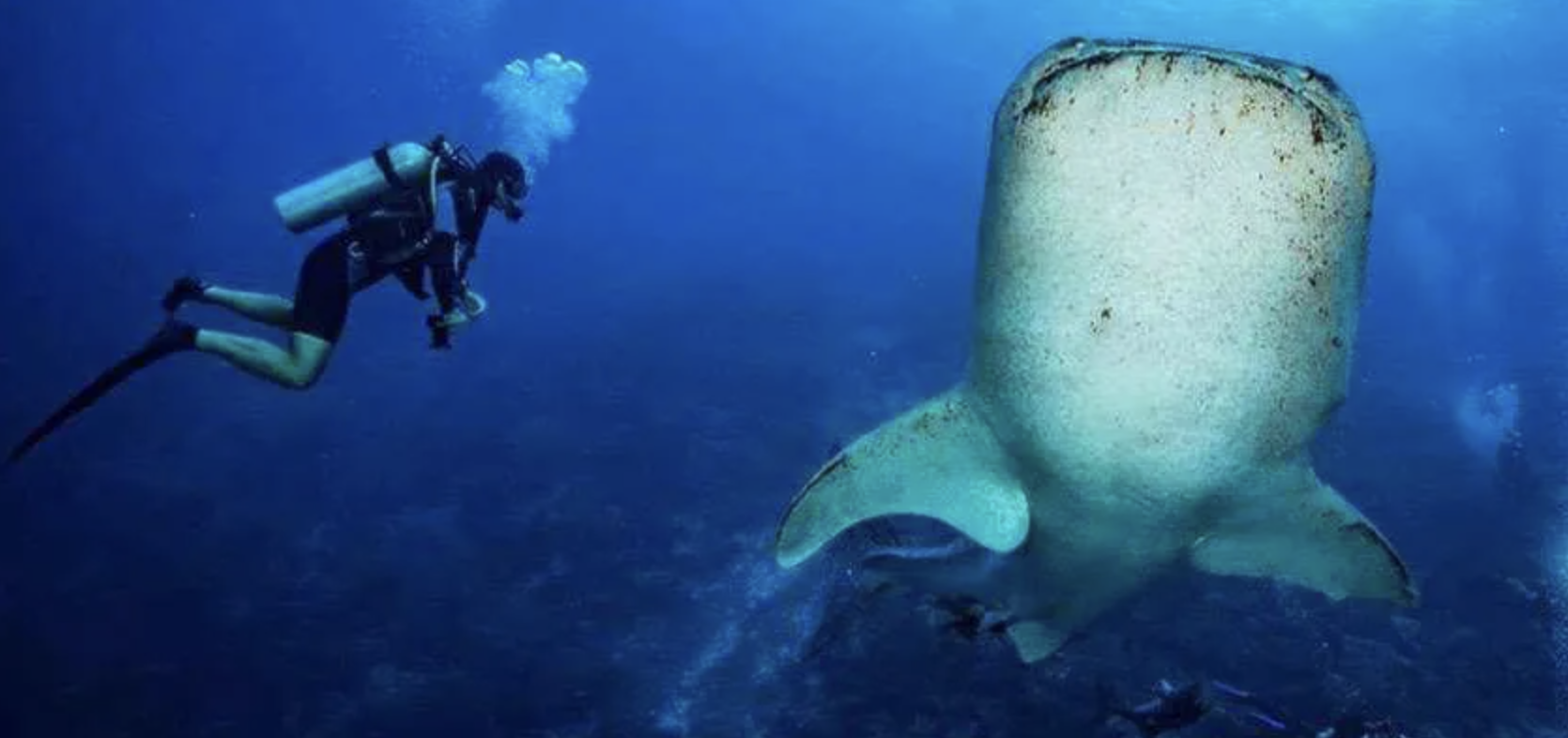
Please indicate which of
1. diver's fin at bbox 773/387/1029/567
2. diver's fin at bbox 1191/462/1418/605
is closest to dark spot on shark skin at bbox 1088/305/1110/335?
diver's fin at bbox 773/387/1029/567

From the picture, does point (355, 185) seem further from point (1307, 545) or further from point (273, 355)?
point (1307, 545)

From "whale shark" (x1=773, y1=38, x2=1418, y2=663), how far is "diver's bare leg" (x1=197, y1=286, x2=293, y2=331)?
4.71m

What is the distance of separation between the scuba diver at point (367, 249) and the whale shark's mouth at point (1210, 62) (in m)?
5.03

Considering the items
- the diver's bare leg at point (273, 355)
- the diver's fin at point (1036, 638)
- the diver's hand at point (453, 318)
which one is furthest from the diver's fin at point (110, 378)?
the diver's fin at point (1036, 638)

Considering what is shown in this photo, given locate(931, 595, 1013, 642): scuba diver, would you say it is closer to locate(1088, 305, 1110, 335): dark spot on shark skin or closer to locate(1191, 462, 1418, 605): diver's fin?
locate(1191, 462, 1418, 605): diver's fin

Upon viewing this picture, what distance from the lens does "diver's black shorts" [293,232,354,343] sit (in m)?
6.64

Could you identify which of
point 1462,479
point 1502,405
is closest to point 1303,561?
point 1462,479

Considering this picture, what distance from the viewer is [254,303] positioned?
23.5 ft

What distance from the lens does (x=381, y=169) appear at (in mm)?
6461

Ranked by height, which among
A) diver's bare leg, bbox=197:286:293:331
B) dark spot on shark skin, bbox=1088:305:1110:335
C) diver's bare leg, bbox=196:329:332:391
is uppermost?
diver's bare leg, bbox=197:286:293:331

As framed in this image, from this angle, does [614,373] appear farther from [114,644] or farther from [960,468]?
[960,468]

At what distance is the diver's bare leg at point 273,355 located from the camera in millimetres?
6734

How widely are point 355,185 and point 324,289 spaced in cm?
80

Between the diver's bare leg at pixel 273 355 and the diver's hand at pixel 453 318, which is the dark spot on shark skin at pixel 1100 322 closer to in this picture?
the diver's hand at pixel 453 318
